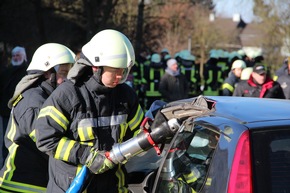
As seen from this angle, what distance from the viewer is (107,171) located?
3.17 m

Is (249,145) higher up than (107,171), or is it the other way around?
(249,145)

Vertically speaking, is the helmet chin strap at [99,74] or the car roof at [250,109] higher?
the helmet chin strap at [99,74]

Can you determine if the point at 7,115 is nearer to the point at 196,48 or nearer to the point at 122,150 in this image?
the point at 122,150

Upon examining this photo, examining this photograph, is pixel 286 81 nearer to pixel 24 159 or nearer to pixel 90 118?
pixel 24 159

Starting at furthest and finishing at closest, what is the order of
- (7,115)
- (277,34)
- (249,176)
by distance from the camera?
(277,34), (7,115), (249,176)

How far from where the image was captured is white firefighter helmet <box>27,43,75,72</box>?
3.93m

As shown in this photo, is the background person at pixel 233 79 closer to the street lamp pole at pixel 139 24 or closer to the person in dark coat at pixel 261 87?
the person in dark coat at pixel 261 87

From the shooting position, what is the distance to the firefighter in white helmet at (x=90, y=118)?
2.98 meters

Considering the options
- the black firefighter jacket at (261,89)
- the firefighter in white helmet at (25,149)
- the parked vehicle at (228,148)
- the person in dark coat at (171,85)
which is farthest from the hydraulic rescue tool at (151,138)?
the person in dark coat at (171,85)

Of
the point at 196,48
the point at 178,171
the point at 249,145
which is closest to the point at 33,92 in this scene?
the point at 178,171

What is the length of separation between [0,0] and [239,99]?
1468 centimetres

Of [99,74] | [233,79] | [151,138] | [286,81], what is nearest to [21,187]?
[99,74]

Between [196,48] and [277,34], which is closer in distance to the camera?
[277,34]

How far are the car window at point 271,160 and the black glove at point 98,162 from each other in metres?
0.93
